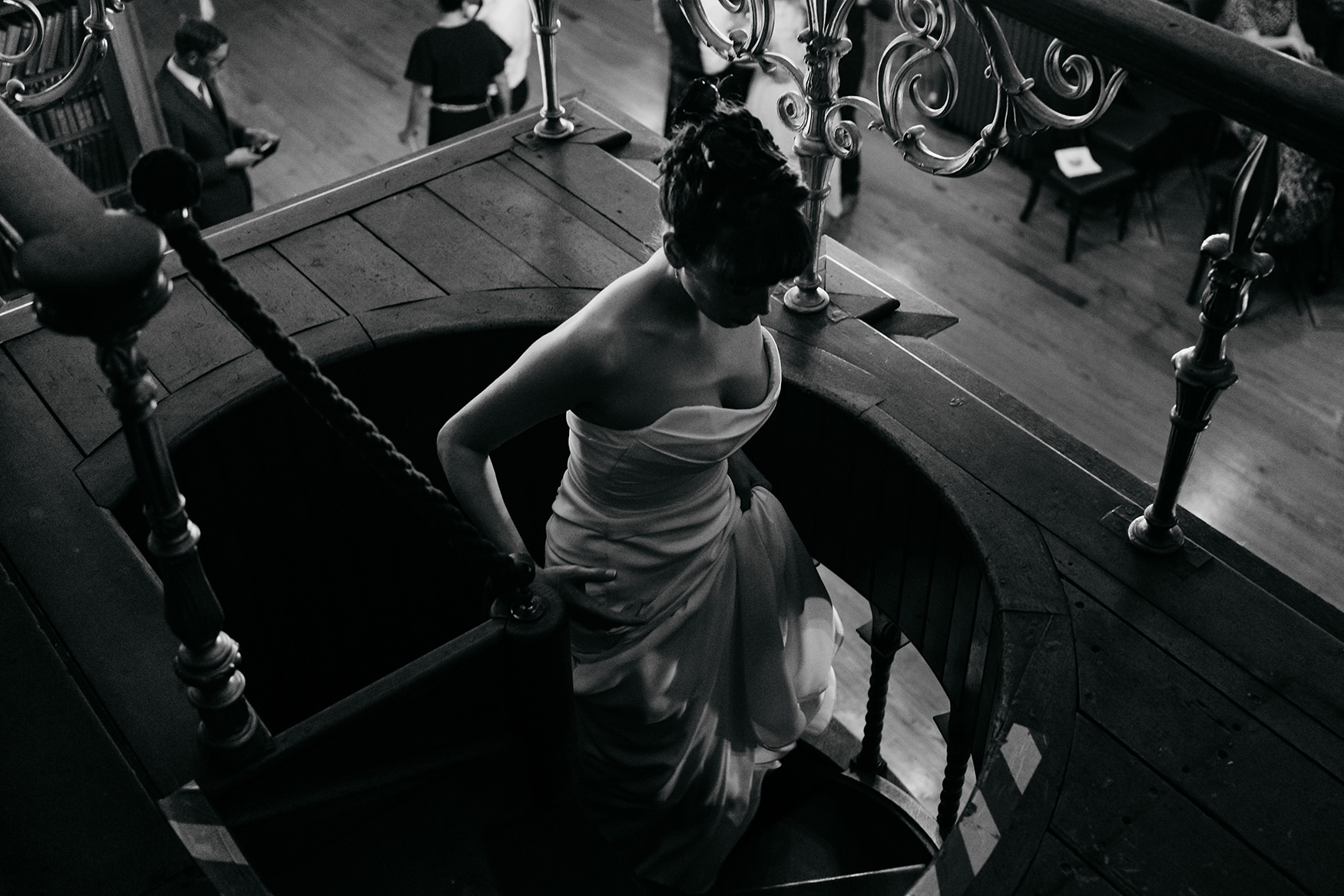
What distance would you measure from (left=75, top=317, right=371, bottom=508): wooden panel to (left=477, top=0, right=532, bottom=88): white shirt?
3.00 metres

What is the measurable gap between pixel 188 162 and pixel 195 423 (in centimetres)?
122

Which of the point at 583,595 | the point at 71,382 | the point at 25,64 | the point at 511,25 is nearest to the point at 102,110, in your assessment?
the point at 25,64

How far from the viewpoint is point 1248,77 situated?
5.31ft

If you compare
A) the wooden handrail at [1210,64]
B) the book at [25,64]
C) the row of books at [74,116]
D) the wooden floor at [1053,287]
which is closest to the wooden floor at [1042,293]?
the wooden floor at [1053,287]

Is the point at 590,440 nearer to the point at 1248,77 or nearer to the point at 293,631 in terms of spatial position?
the point at 1248,77

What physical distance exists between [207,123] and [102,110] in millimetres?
1053

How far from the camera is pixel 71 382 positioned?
2492mm

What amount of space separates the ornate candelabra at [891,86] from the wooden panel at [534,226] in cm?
43

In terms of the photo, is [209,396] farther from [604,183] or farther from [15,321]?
[604,183]

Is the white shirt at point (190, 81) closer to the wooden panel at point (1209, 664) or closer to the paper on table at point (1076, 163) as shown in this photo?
the paper on table at point (1076, 163)

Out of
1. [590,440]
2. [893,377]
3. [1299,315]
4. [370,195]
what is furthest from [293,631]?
[1299,315]

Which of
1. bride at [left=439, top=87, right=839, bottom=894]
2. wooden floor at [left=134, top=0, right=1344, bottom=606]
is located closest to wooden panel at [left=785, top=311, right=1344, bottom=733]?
bride at [left=439, top=87, right=839, bottom=894]

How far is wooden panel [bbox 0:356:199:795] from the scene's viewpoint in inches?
69.7

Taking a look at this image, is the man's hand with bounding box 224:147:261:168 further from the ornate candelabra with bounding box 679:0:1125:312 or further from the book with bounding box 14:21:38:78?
the ornate candelabra with bounding box 679:0:1125:312
